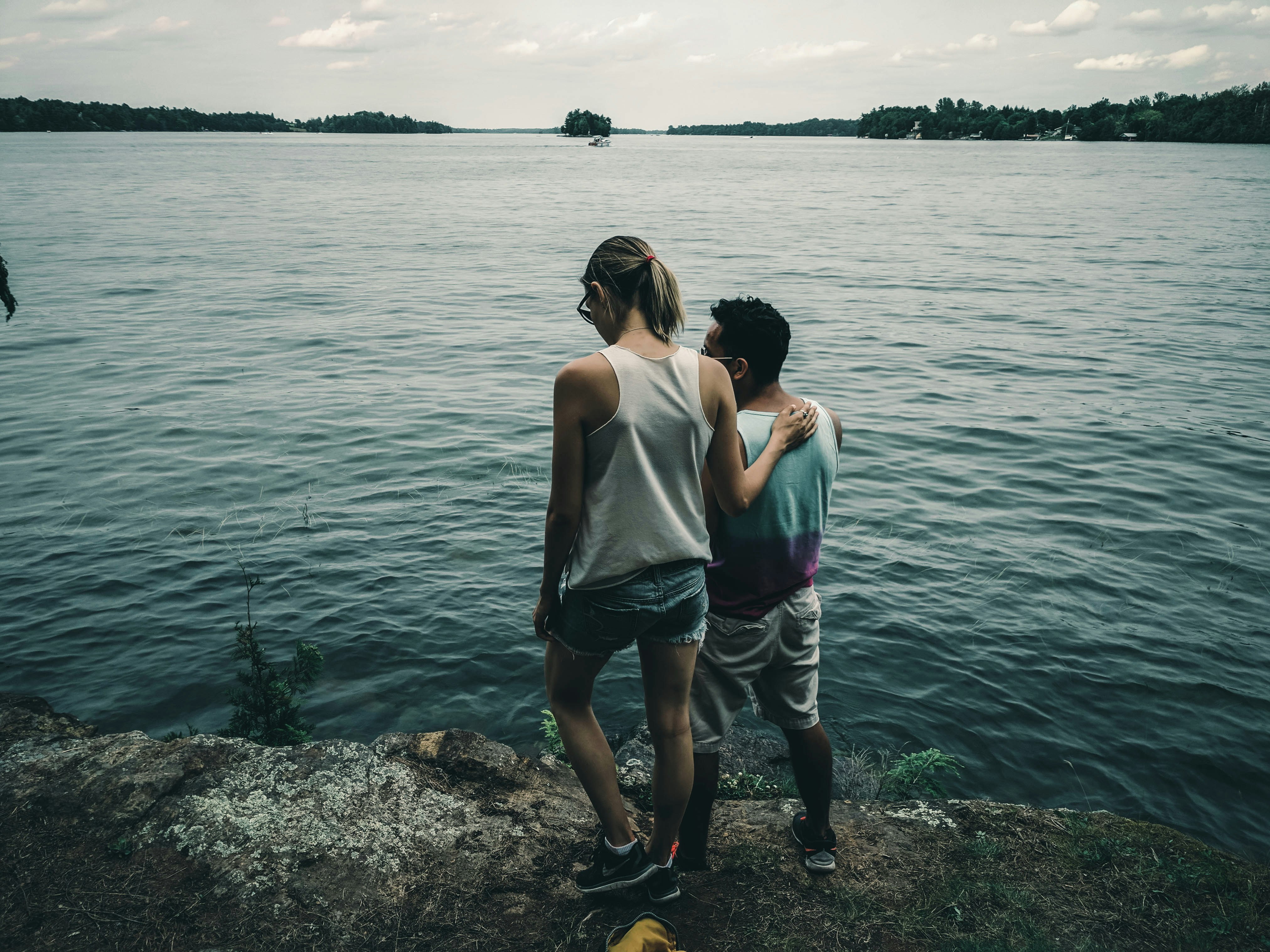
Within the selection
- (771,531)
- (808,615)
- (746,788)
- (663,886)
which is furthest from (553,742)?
(771,531)

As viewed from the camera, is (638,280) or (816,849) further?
(816,849)

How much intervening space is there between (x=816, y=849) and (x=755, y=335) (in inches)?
87.1

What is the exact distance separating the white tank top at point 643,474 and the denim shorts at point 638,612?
0.05 m

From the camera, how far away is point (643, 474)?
2689mm

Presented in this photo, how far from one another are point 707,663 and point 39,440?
11.8 metres

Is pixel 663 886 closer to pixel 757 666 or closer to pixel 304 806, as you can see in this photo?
pixel 757 666

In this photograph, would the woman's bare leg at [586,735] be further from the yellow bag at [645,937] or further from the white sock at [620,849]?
the yellow bag at [645,937]

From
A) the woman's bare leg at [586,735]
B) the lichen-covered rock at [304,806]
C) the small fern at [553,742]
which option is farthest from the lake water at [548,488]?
the woman's bare leg at [586,735]

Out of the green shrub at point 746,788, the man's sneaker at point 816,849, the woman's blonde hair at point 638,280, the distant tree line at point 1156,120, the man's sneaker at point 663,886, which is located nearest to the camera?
the woman's blonde hair at point 638,280

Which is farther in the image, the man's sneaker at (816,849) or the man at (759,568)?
the man's sneaker at (816,849)

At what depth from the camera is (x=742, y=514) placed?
3.13m

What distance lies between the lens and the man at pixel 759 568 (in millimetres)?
3160

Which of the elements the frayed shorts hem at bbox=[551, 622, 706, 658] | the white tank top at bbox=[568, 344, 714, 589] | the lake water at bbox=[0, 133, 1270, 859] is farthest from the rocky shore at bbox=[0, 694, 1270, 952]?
the lake water at bbox=[0, 133, 1270, 859]

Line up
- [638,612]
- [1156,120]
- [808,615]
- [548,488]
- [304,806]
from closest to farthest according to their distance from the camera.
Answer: [638,612] → [808,615] → [304,806] → [548,488] → [1156,120]
